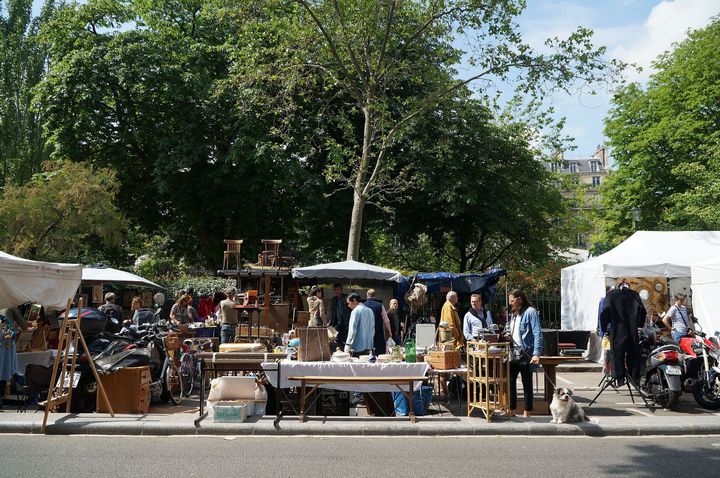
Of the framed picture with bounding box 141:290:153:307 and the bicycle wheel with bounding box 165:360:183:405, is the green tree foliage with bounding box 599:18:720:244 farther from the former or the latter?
the framed picture with bounding box 141:290:153:307

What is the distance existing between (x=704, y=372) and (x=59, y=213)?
64.5 ft

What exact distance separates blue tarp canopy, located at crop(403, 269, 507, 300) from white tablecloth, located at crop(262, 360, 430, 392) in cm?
940

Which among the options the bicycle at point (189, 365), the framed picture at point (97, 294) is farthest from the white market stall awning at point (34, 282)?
the framed picture at point (97, 294)

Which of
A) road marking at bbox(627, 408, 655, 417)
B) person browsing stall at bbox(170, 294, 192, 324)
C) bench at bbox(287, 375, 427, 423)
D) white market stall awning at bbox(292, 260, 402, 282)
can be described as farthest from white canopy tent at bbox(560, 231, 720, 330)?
person browsing stall at bbox(170, 294, 192, 324)

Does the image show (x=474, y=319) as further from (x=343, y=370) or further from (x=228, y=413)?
(x=228, y=413)

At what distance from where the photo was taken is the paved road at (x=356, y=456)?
639cm

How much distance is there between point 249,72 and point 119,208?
11.9m

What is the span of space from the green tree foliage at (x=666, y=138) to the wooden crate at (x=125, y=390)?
22.2m

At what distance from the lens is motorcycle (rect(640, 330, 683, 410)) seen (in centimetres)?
1011

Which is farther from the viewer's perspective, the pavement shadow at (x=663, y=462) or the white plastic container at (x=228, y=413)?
the white plastic container at (x=228, y=413)

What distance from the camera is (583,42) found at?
16.3 metres

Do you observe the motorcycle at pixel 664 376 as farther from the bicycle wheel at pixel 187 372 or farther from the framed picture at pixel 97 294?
the framed picture at pixel 97 294

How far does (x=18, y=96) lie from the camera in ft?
113

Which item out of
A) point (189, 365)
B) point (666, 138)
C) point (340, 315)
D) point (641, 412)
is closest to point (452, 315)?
point (641, 412)
